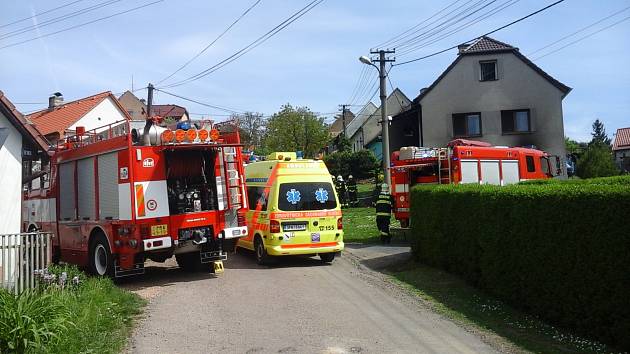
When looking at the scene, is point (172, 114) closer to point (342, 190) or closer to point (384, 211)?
point (342, 190)

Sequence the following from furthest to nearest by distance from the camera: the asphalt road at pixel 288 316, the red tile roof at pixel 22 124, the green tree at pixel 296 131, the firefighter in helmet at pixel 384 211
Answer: the green tree at pixel 296 131, the firefighter in helmet at pixel 384 211, the red tile roof at pixel 22 124, the asphalt road at pixel 288 316

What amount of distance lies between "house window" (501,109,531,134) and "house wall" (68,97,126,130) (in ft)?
84.0

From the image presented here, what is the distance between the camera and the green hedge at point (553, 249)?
22.0 ft

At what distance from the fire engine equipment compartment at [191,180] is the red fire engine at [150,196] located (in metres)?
0.02

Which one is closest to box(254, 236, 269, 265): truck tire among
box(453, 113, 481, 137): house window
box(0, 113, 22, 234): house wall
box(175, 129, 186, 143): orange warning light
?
box(175, 129, 186, 143): orange warning light

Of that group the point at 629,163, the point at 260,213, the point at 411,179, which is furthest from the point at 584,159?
the point at 260,213

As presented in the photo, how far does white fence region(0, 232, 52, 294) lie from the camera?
8914 millimetres

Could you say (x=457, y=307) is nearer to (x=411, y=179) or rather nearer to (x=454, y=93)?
(x=411, y=179)

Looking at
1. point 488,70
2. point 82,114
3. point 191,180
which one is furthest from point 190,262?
point 488,70

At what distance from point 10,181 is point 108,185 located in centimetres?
185

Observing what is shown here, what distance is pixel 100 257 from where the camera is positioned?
11.9m

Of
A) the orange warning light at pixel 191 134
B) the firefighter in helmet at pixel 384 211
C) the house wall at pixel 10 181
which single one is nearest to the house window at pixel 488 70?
the firefighter in helmet at pixel 384 211

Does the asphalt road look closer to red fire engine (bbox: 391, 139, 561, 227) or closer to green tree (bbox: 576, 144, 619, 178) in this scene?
red fire engine (bbox: 391, 139, 561, 227)

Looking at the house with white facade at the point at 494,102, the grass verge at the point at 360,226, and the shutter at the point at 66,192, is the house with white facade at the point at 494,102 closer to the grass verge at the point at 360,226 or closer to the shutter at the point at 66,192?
the grass verge at the point at 360,226
